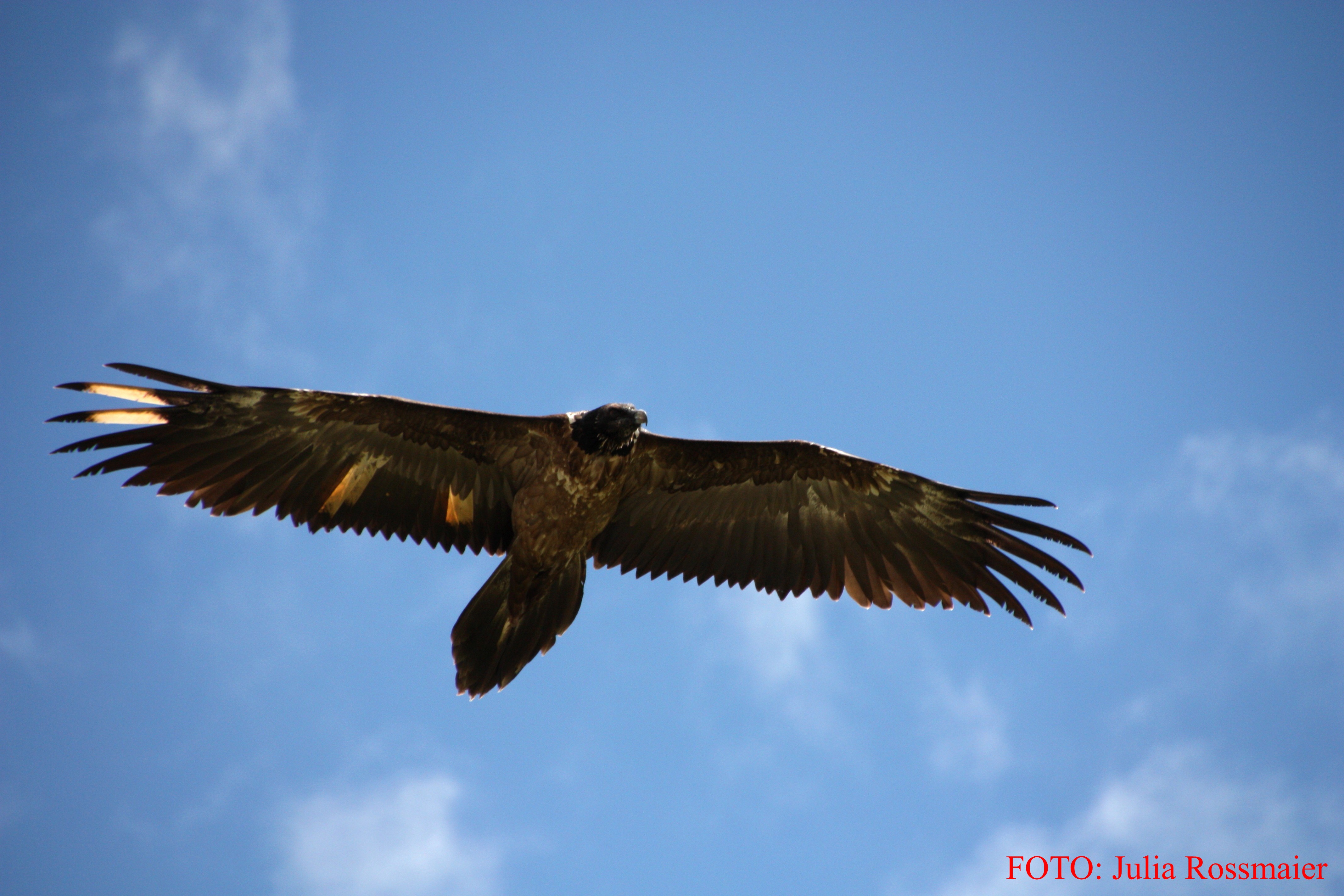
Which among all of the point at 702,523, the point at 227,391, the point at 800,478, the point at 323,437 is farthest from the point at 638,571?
the point at 227,391

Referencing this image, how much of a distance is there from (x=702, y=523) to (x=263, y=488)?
3.44 meters

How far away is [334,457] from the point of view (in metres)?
7.91

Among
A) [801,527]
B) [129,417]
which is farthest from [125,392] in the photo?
[801,527]

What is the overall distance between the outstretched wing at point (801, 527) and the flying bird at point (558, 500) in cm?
1

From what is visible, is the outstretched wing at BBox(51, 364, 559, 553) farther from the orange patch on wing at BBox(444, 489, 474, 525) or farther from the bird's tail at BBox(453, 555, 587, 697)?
the bird's tail at BBox(453, 555, 587, 697)

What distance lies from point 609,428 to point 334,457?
2157 mm

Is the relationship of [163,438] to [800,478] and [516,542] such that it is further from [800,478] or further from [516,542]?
[800,478]

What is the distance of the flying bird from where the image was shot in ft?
24.8

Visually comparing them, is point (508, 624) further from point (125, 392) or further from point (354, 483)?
point (125, 392)

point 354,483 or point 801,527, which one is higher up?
point 801,527

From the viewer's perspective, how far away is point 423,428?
7.89 meters

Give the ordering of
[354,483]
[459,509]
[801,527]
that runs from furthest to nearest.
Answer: [801,527] < [459,509] < [354,483]

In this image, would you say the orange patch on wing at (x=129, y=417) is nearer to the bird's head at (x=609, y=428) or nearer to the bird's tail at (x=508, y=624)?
the bird's tail at (x=508, y=624)

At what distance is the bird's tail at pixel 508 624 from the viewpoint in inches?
303
